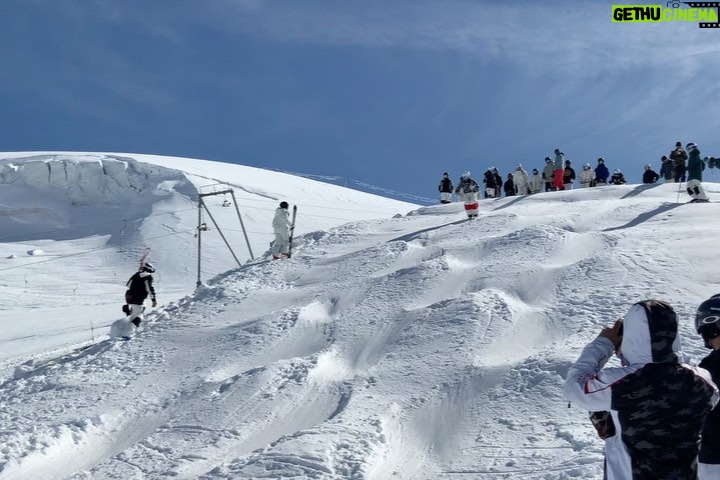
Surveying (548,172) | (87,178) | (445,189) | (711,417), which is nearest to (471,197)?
(445,189)

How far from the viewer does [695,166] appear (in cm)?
1594

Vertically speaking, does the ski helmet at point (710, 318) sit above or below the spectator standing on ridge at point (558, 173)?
below

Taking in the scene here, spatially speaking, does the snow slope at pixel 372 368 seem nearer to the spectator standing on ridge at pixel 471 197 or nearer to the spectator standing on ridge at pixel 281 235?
the spectator standing on ridge at pixel 281 235

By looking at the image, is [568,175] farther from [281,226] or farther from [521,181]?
[281,226]

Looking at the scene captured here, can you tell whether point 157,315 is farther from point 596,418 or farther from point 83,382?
point 596,418

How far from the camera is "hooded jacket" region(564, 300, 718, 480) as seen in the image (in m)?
→ 3.14

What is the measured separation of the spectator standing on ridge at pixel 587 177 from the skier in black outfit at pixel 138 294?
600 inches

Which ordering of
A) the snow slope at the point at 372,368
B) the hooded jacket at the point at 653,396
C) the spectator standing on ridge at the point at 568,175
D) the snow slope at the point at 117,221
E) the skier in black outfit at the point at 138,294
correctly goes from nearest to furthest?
the hooded jacket at the point at 653,396
the snow slope at the point at 372,368
the skier in black outfit at the point at 138,294
the spectator standing on ridge at the point at 568,175
the snow slope at the point at 117,221

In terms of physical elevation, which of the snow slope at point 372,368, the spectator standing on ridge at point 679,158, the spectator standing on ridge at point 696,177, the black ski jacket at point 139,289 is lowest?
the snow slope at point 372,368

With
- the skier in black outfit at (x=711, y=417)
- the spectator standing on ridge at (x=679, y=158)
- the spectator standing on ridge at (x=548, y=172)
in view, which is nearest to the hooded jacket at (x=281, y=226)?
the spectator standing on ridge at (x=548, y=172)

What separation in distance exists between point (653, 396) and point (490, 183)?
21.1 metres

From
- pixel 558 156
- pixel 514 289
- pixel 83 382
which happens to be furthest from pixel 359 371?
pixel 558 156

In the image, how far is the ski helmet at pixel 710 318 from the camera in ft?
11.9

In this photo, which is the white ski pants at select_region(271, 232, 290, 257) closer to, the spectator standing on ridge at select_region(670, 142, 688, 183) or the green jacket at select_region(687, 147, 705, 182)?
the green jacket at select_region(687, 147, 705, 182)
